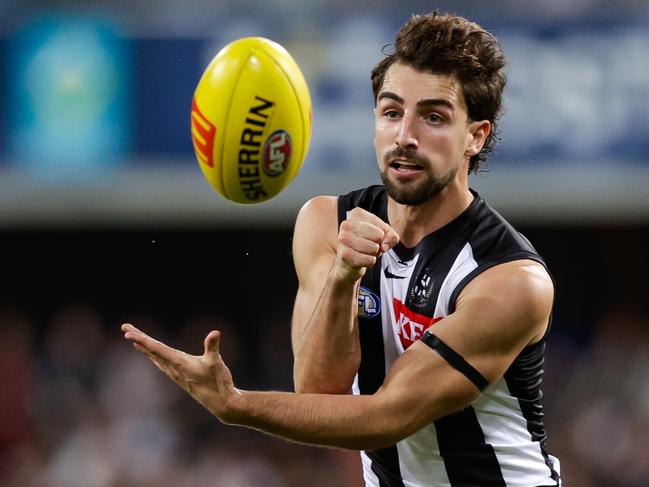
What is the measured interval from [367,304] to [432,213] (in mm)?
447

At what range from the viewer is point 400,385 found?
13.6ft

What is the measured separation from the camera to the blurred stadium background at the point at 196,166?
33.2 ft

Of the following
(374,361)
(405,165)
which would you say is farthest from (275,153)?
(374,361)

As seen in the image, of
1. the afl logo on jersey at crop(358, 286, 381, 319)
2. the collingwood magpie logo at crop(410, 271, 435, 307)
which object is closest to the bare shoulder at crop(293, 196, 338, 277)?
the afl logo on jersey at crop(358, 286, 381, 319)

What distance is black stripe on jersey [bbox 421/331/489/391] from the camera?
4.16 metres

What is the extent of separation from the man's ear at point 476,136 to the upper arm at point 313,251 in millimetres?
631

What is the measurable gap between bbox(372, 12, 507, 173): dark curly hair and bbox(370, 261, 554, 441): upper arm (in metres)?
0.73

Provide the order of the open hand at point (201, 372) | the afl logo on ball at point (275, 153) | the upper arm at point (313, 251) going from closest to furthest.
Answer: the open hand at point (201, 372)
the afl logo on ball at point (275, 153)
the upper arm at point (313, 251)

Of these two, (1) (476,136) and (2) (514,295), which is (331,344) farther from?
(1) (476,136)

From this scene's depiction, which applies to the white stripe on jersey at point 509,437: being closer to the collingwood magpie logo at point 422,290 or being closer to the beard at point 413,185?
the collingwood magpie logo at point 422,290

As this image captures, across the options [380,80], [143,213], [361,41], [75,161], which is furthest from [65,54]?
[380,80]

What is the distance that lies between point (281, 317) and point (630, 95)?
4.33 m

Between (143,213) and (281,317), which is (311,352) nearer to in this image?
(143,213)

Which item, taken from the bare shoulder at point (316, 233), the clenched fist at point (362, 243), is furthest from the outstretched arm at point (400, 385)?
the bare shoulder at point (316, 233)
